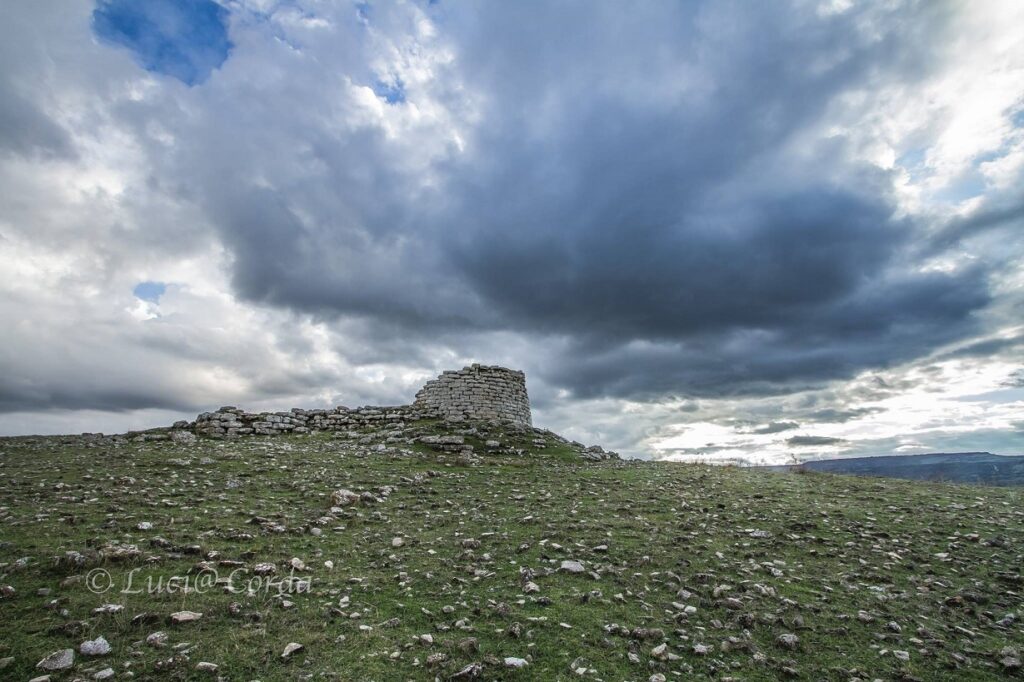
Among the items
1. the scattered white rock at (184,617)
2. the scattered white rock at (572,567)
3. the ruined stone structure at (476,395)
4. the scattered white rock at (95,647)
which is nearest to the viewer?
the scattered white rock at (95,647)

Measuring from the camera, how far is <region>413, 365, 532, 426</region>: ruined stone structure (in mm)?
38312

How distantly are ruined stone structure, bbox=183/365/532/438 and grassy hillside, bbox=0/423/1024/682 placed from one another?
16.2 meters

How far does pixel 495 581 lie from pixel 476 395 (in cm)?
3009

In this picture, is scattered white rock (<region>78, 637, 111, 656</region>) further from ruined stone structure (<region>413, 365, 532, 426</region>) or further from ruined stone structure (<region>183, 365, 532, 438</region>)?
ruined stone structure (<region>413, 365, 532, 426</region>)

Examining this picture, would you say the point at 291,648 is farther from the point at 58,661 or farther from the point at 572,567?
the point at 572,567

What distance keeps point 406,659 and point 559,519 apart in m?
7.69

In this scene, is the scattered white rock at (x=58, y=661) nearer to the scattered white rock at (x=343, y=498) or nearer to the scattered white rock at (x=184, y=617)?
the scattered white rock at (x=184, y=617)

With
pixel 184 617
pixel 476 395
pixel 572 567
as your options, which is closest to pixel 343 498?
pixel 184 617

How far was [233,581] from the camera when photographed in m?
8.47

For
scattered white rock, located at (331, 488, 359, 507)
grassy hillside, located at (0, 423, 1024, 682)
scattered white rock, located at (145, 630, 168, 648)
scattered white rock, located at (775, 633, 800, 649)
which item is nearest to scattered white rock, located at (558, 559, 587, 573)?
grassy hillside, located at (0, 423, 1024, 682)

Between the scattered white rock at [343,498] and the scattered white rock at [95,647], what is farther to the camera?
the scattered white rock at [343,498]

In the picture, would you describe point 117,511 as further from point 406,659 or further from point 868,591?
point 868,591

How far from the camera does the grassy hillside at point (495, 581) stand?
21.4 ft

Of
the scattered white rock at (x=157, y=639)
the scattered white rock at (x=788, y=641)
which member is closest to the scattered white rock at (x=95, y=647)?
the scattered white rock at (x=157, y=639)
